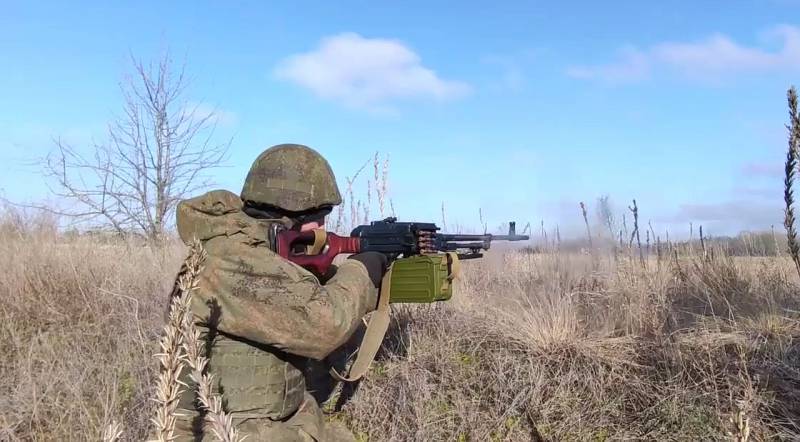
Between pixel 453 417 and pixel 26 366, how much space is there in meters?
3.09

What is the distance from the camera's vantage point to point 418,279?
3230mm

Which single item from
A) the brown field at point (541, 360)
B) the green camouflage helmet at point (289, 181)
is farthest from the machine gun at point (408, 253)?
the brown field at point (541, 360)

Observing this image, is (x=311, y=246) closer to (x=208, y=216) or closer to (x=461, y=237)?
(x=208, y=216)

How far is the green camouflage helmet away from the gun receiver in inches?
6.7

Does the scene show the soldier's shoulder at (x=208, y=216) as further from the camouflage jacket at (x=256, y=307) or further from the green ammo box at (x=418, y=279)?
the green ammo box at (x=418, y=279)

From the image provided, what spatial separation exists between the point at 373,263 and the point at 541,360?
151cm

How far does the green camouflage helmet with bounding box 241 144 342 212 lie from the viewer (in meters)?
2.83

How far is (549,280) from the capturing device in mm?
5344

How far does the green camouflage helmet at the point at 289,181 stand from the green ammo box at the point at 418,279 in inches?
22.0

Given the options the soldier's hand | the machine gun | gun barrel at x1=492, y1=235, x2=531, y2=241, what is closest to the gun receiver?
the machine gun

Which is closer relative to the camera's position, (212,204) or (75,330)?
(212,204)

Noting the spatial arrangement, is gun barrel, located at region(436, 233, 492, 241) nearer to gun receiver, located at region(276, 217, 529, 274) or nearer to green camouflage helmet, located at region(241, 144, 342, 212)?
gun receiver, located at region(276, 217, 529, 274)

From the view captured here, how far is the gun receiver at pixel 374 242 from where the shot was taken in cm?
279

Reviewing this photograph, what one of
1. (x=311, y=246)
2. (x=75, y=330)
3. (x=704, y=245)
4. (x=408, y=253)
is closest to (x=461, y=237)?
(x=408, y=253)
